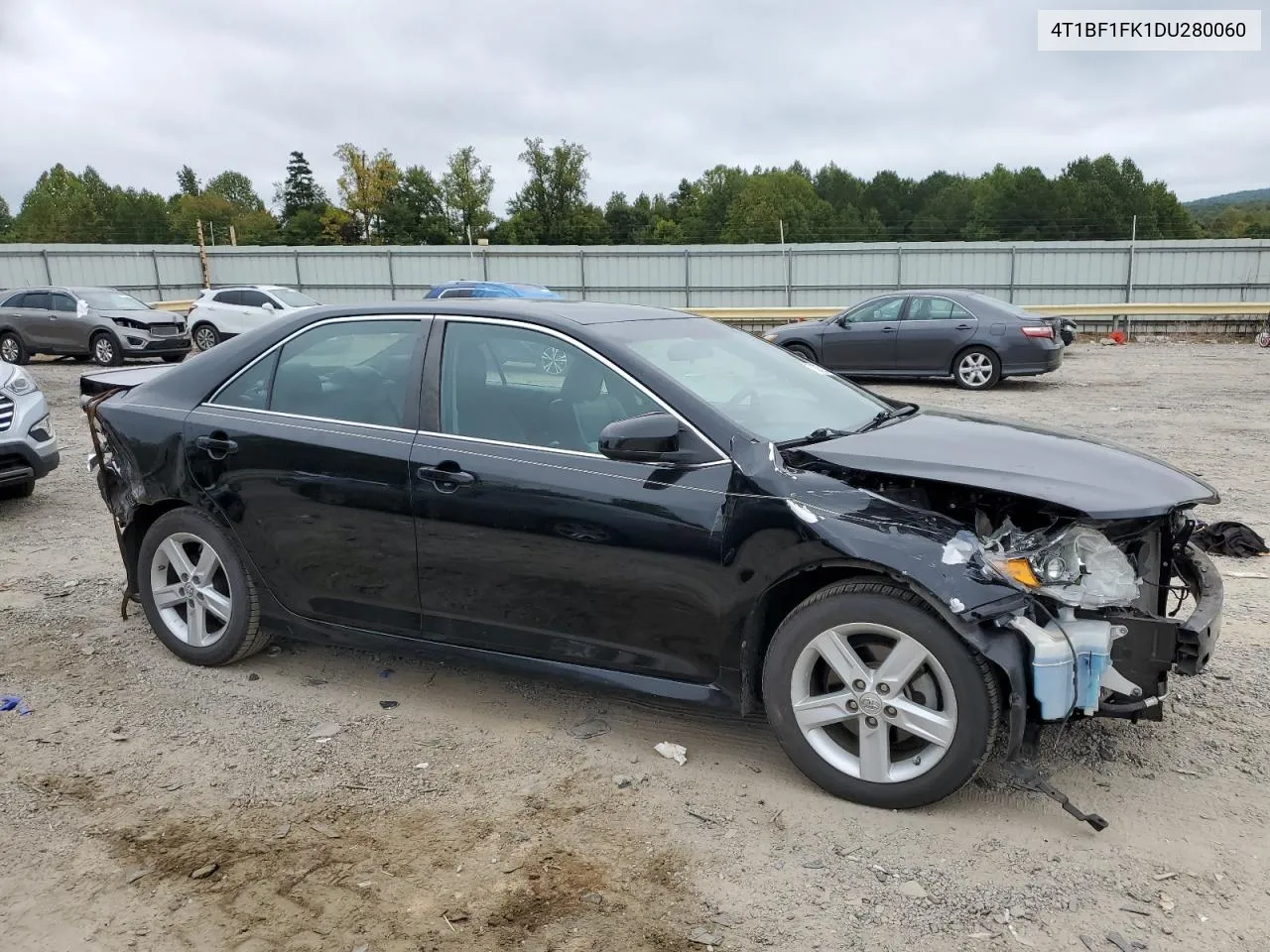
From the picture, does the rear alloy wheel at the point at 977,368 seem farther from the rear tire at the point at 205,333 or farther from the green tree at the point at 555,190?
the green tree at the point at 555,190

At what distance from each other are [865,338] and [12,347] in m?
16.4

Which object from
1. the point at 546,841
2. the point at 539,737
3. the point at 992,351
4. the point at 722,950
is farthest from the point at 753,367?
the point at 992,351

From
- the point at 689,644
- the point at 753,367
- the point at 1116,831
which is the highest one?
the point at 753,367

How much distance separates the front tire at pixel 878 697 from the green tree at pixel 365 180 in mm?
69890

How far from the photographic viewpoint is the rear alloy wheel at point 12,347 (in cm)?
1947

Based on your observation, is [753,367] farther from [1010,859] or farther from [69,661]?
[69,661]

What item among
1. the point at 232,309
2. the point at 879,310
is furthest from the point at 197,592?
the point at 232,309

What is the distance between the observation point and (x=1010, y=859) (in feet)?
9.79

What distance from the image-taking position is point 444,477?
3.75 metres

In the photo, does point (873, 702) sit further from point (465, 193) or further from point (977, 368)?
point (465, 193)

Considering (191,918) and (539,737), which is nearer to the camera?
(191,918)

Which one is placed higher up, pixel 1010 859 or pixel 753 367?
pixel 753 367

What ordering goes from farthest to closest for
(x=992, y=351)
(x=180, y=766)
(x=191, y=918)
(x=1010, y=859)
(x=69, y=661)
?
(x=992, y=351) → (x=69, y=661) → (x=180, y=766) → (x=1010, y=859) → (x=191, y=918)

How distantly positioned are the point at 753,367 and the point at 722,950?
2328 millimetres
